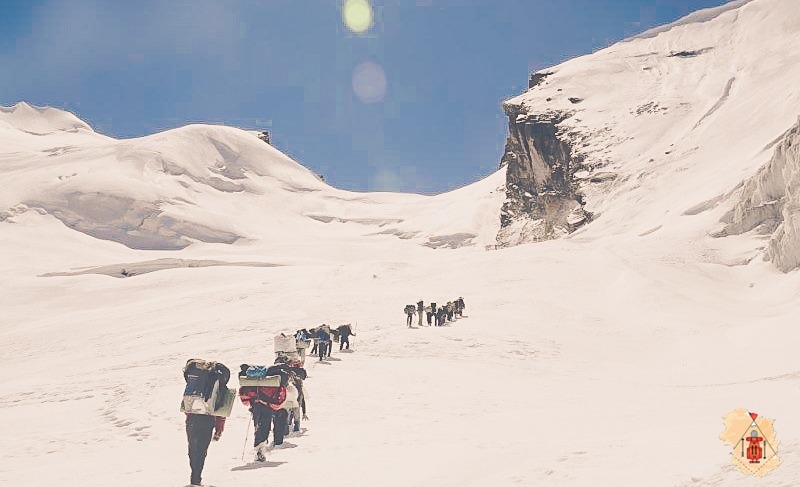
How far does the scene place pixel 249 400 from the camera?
10406 mm

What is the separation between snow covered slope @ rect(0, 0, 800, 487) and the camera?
945 cm

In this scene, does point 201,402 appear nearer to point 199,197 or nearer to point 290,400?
point 290,400

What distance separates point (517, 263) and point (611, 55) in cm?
7924

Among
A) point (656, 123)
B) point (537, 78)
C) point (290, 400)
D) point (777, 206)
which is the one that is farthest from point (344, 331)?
point (537, 78)

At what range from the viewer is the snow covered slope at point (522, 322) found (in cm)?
945

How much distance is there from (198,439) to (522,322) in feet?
65.8

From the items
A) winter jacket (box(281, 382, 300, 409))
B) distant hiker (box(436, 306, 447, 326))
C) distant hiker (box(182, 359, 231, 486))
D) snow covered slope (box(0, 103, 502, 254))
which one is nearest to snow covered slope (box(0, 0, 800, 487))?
distant hiker (box(182, 359, 231, 486))

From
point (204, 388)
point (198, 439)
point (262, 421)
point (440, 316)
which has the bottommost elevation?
point (198, 439)

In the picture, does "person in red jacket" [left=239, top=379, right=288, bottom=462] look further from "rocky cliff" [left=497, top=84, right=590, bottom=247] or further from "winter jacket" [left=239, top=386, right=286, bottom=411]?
"rocky cliff" [left=497, top=84, right=590, bottom=247]

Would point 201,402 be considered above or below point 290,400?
above

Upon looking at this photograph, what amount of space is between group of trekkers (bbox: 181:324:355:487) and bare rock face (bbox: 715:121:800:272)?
110 feet

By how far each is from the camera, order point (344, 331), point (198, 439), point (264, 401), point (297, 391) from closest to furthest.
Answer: point (198, 439) < point (264, 401) < point (297, 391) < point (344, 331)

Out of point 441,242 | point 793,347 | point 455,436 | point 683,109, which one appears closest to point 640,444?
point 455,436

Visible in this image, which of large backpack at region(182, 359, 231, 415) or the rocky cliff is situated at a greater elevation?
the rocky cliff
